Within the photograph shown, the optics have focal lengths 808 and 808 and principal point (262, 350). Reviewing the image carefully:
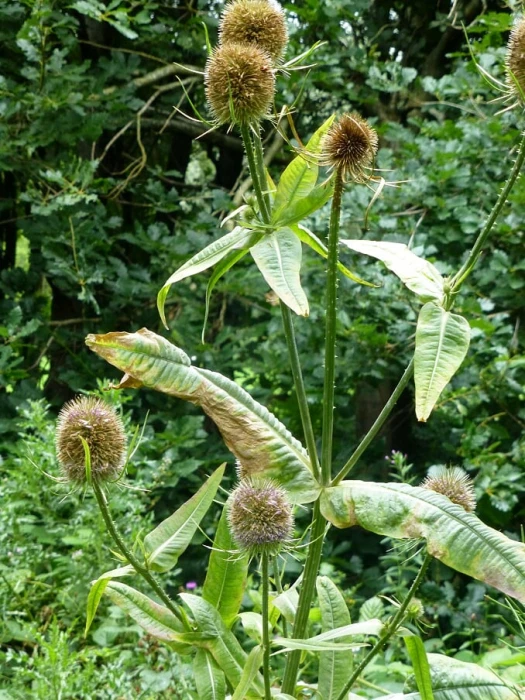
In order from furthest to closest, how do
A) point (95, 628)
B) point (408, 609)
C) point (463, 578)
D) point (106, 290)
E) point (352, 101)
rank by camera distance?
point (352, 101) < point (106, 290) < point (463, 578) < point (95, 628) < point (408, 609)

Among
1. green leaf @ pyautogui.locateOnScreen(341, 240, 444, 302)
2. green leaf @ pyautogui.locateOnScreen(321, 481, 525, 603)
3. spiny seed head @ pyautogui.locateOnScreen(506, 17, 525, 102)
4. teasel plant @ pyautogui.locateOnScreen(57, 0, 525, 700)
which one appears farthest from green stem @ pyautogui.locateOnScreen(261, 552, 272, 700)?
spiny seed head @ pyautogui.locateOnScreen(506, 17, 525, 102)

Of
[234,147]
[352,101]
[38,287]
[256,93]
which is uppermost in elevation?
[256,93]

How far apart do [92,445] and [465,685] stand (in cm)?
60

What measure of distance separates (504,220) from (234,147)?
119cm

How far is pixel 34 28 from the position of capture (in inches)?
97.6

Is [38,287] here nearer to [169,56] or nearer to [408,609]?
[169,56]

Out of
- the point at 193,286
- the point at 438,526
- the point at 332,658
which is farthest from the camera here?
the point at 193,286

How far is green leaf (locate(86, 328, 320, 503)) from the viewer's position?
0.99 m

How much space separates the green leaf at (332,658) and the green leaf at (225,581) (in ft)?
0.39

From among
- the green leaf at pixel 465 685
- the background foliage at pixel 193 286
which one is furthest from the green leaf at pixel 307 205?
the background foliage at pixel 193 286

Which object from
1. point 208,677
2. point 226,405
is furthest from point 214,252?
point 208,677

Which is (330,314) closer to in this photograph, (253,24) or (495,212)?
(495,212)

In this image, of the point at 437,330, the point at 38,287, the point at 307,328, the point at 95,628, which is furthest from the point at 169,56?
the point at 437,330

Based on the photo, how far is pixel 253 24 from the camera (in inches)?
40.6
